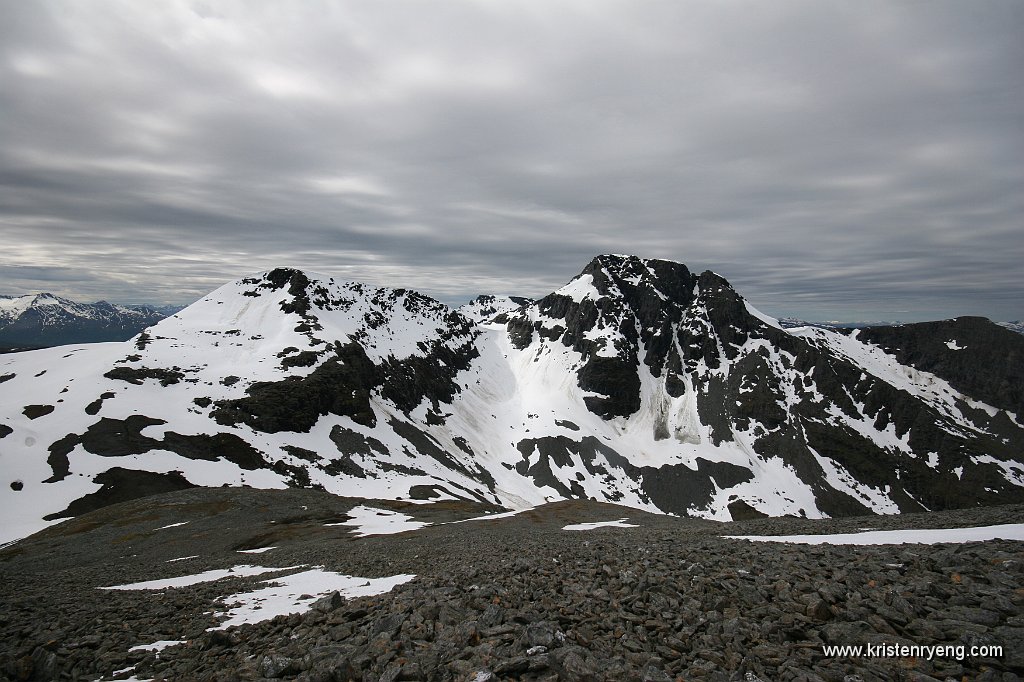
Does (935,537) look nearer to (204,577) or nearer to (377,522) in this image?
(204,577)

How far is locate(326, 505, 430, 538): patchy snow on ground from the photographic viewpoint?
48.1 m

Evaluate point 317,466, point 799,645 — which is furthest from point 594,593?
point 317,466

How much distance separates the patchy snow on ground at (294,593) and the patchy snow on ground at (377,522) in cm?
2450

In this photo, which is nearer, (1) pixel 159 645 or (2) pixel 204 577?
(1) pixel 159 645

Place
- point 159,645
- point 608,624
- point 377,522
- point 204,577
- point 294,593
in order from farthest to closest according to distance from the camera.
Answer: point 377,522
point 204,577
point 294,593
point 159,645
point 608,624

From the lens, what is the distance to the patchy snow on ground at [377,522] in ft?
158

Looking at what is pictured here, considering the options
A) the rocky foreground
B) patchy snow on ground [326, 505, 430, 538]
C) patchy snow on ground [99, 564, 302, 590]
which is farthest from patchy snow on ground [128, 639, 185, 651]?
patchy snow on ground [326, 505, 430, 538]

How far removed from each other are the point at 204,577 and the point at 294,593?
12.9 m

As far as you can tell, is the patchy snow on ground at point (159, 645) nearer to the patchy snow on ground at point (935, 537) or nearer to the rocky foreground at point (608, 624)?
the rocky foreground at point (608, 624)

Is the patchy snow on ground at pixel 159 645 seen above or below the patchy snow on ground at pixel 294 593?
above

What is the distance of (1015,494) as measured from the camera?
7608 inches

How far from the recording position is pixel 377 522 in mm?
56000

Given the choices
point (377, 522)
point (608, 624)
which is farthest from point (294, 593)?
point (377, 522)

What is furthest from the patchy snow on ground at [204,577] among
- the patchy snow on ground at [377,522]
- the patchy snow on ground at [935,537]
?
the patchy snow on ground at [935,537]
